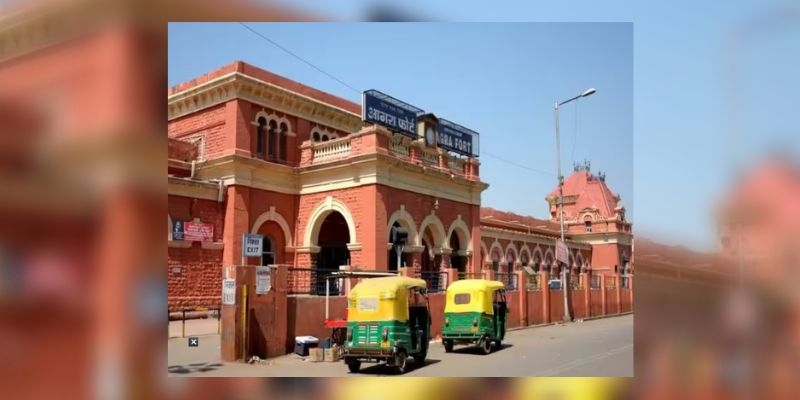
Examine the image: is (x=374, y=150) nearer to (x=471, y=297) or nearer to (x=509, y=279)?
(x=471, y=297)

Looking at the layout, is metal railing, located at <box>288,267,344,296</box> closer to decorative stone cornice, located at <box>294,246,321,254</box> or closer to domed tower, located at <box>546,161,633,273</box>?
decorative stone cornice, located at <box>294,246,321,254</box>

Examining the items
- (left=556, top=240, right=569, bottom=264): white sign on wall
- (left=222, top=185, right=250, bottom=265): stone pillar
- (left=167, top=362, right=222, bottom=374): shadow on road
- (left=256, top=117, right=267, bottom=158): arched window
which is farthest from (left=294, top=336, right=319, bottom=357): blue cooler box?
(left=556, top=240, right=569, bottom=264): white sign on wall

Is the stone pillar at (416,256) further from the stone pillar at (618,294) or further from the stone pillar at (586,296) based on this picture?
the stone pillar at (618,294)

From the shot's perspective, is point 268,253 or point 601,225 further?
point 601,225

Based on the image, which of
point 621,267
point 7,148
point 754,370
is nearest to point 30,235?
point 7,148

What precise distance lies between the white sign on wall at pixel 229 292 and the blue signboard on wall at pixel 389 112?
22.5 feet

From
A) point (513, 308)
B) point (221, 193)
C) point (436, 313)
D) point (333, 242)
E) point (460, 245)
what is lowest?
point (513, 308)

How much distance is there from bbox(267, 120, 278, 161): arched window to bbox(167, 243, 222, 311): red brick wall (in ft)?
10.6

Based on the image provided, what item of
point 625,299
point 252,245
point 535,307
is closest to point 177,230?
point 252,245

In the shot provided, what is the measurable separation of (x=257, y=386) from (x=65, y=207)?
12.4 feet

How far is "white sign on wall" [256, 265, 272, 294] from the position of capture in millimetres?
12352

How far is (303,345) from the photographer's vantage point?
497 inches

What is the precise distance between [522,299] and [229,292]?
11271mm

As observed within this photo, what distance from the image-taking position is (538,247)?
33.2 metres
